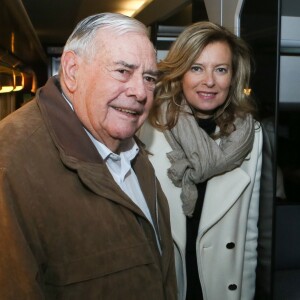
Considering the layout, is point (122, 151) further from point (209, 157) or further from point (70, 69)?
point (209, 157)

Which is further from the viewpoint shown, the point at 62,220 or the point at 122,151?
the point at 122,151

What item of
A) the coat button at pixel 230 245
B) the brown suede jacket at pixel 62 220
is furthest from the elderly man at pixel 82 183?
the coat button at pixel 230 245

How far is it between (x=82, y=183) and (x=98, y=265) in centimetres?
19

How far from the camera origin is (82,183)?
0.96 m

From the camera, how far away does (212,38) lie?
5.29ft

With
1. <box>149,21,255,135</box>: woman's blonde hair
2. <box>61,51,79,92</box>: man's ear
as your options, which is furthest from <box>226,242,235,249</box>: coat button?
<box>61,51,79,92</box>: man's ear

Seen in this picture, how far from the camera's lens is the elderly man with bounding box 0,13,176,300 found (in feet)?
2.78

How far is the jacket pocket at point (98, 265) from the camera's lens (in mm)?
907

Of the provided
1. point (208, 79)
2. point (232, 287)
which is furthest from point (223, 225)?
point (208, 79)

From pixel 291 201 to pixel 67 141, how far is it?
4.43 feet

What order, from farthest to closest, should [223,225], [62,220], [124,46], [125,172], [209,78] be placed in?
[223,225]
[209,78]
[125,172]
[124,46]
[62,220]

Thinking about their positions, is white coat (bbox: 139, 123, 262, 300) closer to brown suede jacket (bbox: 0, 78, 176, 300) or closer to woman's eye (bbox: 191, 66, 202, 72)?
woman's eye (bbox: 191, 66, 202, 72)

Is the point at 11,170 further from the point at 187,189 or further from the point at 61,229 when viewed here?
the point at 187,189

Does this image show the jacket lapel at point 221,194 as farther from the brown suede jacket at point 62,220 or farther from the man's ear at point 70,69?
the man's ear at point 70,69
